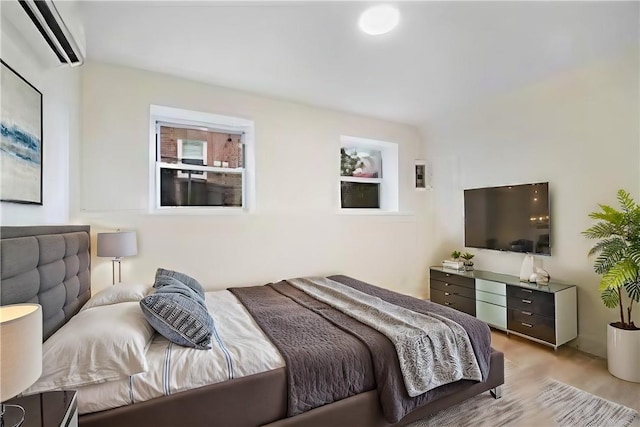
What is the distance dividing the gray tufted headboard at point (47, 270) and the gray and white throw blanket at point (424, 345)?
1763 millimetres

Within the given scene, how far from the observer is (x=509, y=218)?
3.61 metres

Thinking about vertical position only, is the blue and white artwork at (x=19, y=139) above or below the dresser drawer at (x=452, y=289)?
above

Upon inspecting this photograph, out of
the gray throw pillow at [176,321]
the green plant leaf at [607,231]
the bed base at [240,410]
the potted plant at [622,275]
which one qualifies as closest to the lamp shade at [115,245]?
the gray throw pillow at [176,321]

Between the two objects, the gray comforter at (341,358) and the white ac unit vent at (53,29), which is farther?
the gray comforter at (341,358)

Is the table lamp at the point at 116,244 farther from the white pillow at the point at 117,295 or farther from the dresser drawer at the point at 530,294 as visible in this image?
the dresser drawer at the point at 530,294

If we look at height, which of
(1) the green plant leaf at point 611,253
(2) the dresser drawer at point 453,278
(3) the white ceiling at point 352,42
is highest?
(3) the white ceiling at point 352,42

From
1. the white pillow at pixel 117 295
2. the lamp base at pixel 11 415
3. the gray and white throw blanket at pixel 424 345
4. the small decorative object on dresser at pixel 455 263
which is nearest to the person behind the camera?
the lamp base at pixel 11 415

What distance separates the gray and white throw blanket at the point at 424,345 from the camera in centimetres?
181

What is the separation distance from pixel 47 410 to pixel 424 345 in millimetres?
1742

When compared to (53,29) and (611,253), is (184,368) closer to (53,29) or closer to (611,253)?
(53,29)

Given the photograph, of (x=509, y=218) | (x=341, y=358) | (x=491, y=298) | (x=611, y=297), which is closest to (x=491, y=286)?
(x=491, y=298)

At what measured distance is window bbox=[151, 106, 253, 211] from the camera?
3.29 m

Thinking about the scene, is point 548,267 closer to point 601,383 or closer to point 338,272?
point 601,383

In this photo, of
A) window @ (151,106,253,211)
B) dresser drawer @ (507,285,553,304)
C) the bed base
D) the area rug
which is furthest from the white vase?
window @ (151,106,253,211)
